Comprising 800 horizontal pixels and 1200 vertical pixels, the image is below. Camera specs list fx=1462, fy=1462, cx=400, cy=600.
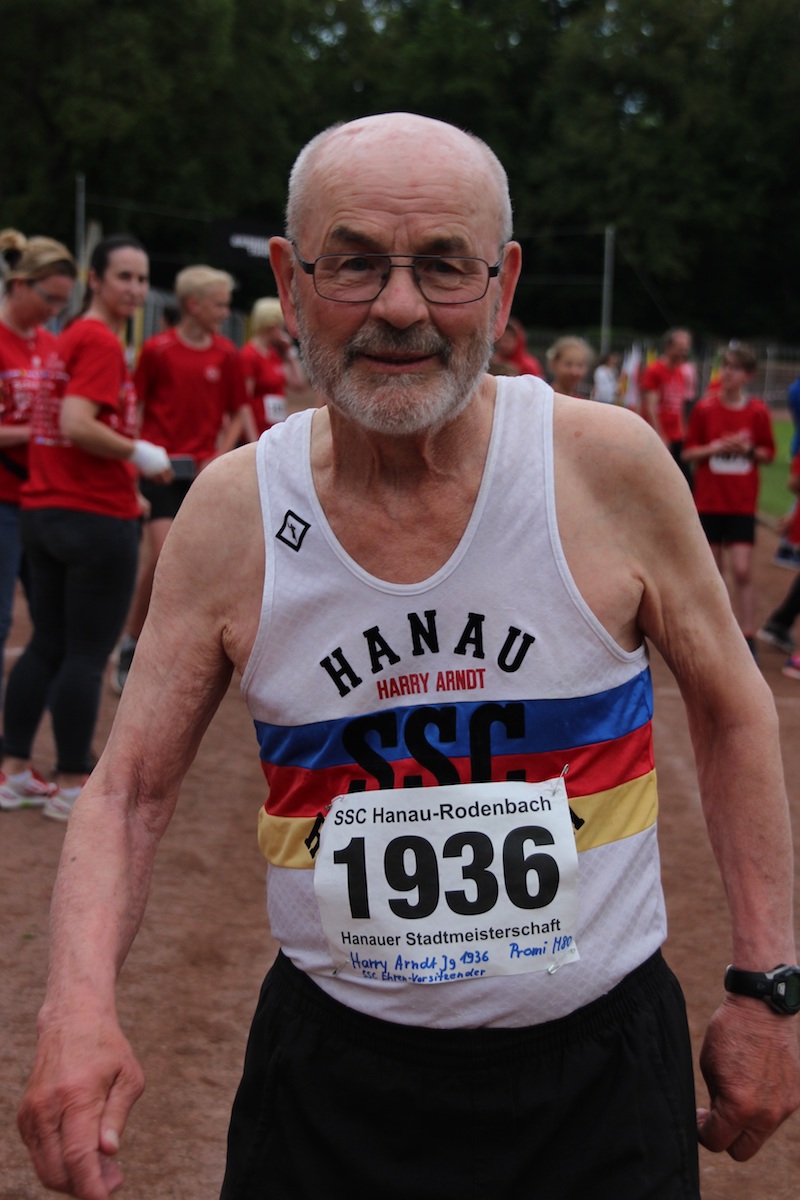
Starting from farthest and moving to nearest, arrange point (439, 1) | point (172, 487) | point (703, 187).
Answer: point (439, 1), point (703, 187), point (172, 487)

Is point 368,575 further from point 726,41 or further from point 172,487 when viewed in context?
point 726,41

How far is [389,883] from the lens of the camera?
1989 mm

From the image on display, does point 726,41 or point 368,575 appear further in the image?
point 726,41

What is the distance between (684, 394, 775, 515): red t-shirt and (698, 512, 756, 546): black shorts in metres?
0.03

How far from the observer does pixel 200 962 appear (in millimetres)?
4590

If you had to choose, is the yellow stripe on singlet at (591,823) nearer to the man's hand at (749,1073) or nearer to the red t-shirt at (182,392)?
the man's hand at (749,1073)

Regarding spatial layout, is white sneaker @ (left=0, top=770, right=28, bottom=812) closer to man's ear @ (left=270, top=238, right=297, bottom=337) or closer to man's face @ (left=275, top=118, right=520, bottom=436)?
man's ear @ (left=270, top=238, right=297, bottom=337)

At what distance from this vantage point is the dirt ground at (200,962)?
3.53 metres

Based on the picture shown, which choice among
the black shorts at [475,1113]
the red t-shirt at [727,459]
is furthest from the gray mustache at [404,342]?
the red t-shirt at [727,459]

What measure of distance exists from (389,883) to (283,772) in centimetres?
23

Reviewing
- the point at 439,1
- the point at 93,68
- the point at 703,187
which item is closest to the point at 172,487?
the point at 93,68

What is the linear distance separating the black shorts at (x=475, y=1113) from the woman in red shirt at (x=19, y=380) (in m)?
4.22

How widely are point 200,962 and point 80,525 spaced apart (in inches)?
77.5

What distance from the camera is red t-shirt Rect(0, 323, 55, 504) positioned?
6016 millimetres
